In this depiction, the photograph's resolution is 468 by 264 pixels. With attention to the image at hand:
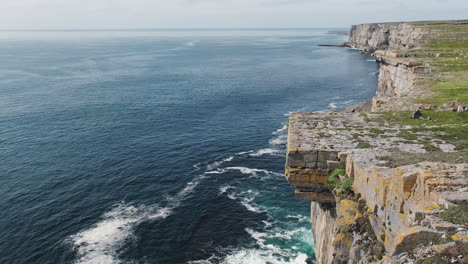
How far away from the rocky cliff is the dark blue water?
46.3 ft

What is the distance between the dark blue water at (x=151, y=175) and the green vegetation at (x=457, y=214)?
899 inches

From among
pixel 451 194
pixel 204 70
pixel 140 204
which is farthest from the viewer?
pixel 204 70

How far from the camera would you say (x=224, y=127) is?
7119cm

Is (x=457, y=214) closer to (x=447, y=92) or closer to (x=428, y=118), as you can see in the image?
(x=428, y=118)

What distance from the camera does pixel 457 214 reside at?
11.1m

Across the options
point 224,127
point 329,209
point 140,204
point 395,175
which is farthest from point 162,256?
point 224,127

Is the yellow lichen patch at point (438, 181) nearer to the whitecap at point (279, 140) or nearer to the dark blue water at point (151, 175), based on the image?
the dark blue water at point (151, 175)

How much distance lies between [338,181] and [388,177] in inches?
173

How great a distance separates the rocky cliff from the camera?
10.9 m

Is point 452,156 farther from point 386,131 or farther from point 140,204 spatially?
point 140,204

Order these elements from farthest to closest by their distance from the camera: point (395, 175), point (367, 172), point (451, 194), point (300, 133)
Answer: point (300, 133), point (367, 172), point (395, 175), point (451, 194)

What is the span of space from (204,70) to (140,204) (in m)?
111

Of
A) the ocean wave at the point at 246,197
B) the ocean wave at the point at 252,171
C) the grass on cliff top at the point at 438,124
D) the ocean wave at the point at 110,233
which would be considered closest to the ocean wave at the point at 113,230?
the ocean wave at the point at 110,233

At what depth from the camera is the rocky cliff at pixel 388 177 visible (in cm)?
1085
